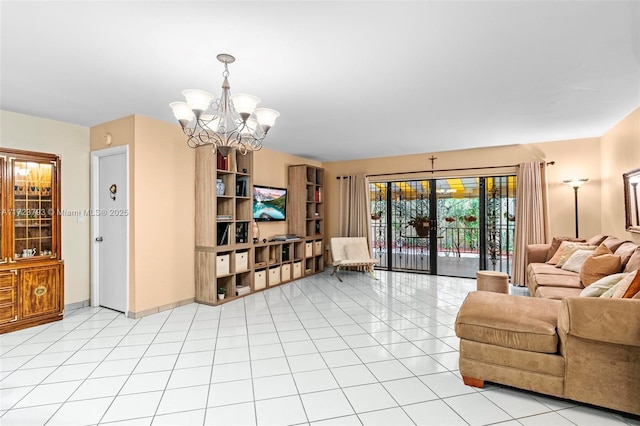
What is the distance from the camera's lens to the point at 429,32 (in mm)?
2160

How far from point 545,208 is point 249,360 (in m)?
5.39

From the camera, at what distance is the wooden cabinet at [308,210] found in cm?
643

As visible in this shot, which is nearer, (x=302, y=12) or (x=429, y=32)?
(x=302, y=12)

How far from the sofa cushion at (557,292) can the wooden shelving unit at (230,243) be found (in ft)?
12.5

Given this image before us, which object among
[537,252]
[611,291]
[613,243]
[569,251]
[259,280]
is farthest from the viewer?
[259,280]

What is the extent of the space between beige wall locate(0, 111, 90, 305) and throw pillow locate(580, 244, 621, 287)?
598cm

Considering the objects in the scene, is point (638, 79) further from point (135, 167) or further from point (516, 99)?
point (135, 167)

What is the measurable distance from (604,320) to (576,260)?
2.60 m

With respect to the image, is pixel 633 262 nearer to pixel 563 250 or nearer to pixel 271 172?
pixel 563 250

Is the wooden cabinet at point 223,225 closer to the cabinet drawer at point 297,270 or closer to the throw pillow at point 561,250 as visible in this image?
the cabinet drawer at point 297,270

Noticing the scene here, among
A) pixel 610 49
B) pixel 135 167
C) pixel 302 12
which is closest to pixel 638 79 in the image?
pixel 610 49

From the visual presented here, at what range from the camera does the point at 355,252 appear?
6.59 meters

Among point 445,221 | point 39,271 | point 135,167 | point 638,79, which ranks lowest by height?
point 39,271

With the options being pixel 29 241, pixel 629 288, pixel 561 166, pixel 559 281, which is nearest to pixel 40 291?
pixel 29 241
